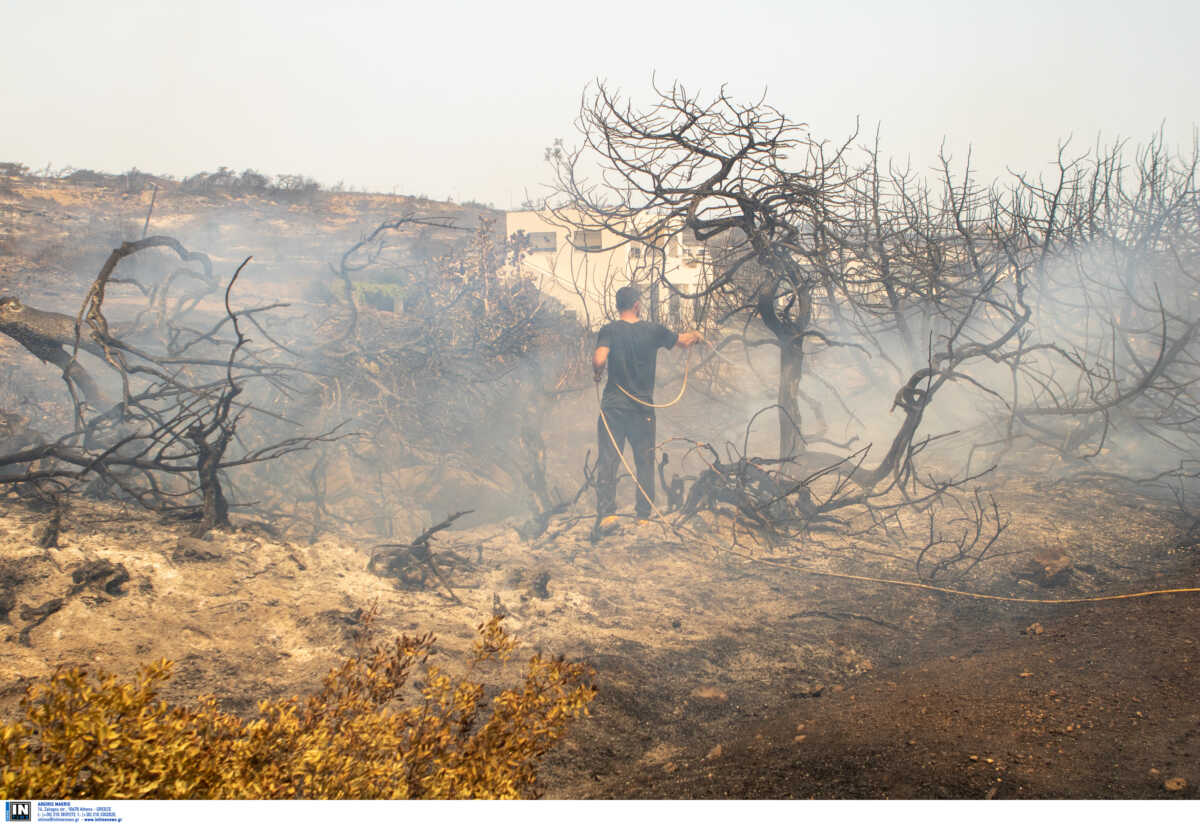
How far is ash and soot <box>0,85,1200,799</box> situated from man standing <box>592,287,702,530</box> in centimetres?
4

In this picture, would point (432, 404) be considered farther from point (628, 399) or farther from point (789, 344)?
point (789, 344)

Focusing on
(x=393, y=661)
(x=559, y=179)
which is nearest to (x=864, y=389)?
(x=559, y=179)

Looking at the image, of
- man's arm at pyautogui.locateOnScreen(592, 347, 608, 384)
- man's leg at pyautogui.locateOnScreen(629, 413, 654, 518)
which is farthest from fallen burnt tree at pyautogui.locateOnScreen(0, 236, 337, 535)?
man's leg at pyautogui.locateOnScreen(629, 413, 654, 518)

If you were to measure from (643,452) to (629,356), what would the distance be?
2.88ft

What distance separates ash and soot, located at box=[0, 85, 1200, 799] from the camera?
1.97m

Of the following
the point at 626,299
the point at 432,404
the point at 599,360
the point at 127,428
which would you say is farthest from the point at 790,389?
the point at 127,428

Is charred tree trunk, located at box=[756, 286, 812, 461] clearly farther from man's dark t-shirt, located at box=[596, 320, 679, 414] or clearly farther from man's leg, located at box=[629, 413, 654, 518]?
man's leg, located at box=[629, 413, 654, 518]

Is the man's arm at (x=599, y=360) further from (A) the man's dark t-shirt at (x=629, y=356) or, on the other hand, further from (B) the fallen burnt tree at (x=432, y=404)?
(B) the fallen burnt tree at (x=432, y=404)

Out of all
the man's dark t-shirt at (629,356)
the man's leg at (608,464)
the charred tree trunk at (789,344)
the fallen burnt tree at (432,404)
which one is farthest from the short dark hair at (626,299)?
the fallen burnt tree at (432,404)

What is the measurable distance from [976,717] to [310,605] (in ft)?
10.5

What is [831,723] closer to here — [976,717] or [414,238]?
[976,717]

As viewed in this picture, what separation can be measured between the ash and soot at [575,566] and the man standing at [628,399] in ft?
0.12

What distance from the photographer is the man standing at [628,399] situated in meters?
6.48

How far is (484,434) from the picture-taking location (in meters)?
8.40
